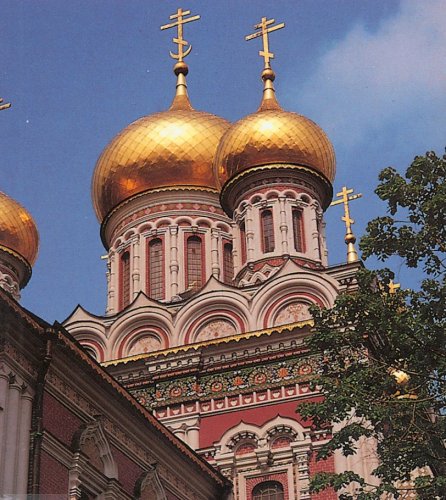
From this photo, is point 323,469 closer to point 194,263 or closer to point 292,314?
point 292,314

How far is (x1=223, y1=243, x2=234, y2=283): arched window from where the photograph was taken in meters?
21.7

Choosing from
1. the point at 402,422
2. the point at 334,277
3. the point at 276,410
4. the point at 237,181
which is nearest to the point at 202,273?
the point at 237,181

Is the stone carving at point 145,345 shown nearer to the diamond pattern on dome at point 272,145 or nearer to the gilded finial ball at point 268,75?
the diamond pattern on dome at point 272,145

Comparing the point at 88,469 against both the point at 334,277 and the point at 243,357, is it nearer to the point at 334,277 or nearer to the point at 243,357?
the point at 243,357

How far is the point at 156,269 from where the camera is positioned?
851 inches

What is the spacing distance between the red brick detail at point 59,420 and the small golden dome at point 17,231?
36.2ft

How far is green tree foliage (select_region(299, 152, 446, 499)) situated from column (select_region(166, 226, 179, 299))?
1003 cm

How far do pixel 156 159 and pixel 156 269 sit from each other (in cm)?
209

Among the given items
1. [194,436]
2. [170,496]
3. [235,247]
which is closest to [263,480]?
[194,436]

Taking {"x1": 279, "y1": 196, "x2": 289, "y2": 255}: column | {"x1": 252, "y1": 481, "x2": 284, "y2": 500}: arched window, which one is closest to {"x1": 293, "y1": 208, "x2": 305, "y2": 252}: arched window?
{"x1": 279, "y1": 196, "x2": 289, "y2": 255}: column

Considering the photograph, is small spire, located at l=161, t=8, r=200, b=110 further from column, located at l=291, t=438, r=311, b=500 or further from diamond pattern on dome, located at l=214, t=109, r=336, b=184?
column, located at l=291, t=438, r=311, b=500

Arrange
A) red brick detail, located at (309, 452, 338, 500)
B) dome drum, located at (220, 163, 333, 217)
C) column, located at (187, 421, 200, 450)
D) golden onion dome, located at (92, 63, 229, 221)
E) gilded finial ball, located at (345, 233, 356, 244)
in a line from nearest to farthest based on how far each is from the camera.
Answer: red brick detail, located at (309, 452, 338, 500) < column, located at (187, 421, 200, 450) < dome drum, located at (220, 163, 333, 217) < golden onion dome, located at (92, 63, 229, 221) < gilded finial ball, located at (345, 233, 356, 244)

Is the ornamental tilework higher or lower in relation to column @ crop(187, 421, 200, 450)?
higher

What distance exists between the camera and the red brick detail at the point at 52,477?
1076 centimetres
